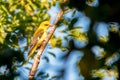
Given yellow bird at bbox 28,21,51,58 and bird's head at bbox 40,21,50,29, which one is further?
yellow bird at bbox 28,21,51,58

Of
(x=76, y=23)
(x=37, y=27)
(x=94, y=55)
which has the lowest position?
(x=94, y=55)

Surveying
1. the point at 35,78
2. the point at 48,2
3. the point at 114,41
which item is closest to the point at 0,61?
the point at 35,78

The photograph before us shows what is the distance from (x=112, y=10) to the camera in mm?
849

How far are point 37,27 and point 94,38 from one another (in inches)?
189

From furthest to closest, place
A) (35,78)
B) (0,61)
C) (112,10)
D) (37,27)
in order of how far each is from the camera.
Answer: (37,27) < (35,78) < (0,61) < (112,10)

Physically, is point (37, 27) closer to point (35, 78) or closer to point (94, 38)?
point (35, 78)

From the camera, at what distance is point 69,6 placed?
927 millimetres

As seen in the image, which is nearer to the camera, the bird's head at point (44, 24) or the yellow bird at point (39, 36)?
the bird's head at point (44, 24)

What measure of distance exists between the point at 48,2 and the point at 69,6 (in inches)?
172

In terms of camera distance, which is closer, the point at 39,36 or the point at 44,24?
the point at 44,24

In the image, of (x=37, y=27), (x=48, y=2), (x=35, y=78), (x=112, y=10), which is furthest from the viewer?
(x=37, y=27)

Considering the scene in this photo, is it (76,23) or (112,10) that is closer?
(112,10)

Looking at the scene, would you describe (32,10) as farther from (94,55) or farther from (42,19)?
(94,55)

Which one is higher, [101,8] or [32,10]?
[32,10]
